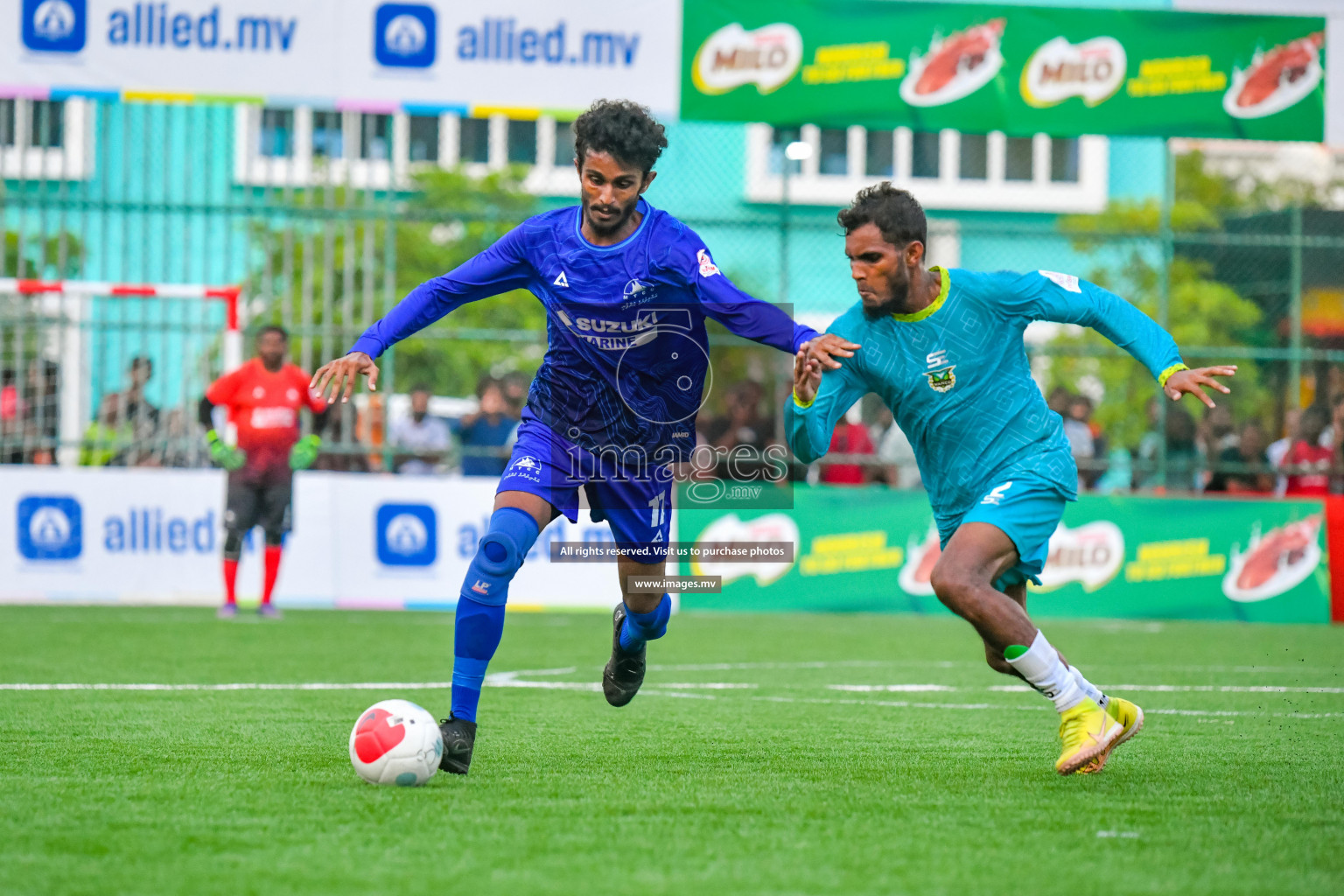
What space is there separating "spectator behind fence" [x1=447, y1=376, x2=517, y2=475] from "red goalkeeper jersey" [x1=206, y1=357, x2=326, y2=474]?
2220 mm

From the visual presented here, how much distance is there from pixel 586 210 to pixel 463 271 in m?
0.55

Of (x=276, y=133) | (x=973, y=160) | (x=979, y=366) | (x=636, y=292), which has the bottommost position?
(x=979, y=366)

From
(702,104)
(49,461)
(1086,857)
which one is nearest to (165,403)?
(49,461)

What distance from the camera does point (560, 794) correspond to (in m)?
4.82

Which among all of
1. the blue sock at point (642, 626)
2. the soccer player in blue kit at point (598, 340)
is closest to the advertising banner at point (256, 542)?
the blue sock at point (642, 626)

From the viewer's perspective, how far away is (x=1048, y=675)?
5.43 metres

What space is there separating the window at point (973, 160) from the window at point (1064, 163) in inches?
133

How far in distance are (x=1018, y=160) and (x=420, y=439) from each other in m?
27.1

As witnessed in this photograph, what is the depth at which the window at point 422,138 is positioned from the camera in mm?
29844

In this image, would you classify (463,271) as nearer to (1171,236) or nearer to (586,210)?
(586,210)

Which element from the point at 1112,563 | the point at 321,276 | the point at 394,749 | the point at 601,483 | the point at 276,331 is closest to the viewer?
the point at 394,749

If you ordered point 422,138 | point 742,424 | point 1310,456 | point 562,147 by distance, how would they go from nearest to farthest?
point 1310,456 < point 742,424 < point 562,147 < point 422,138

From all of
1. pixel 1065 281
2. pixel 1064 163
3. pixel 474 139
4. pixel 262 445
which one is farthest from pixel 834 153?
pixel 1065 281

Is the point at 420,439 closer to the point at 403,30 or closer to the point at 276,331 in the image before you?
the point at 276,331
